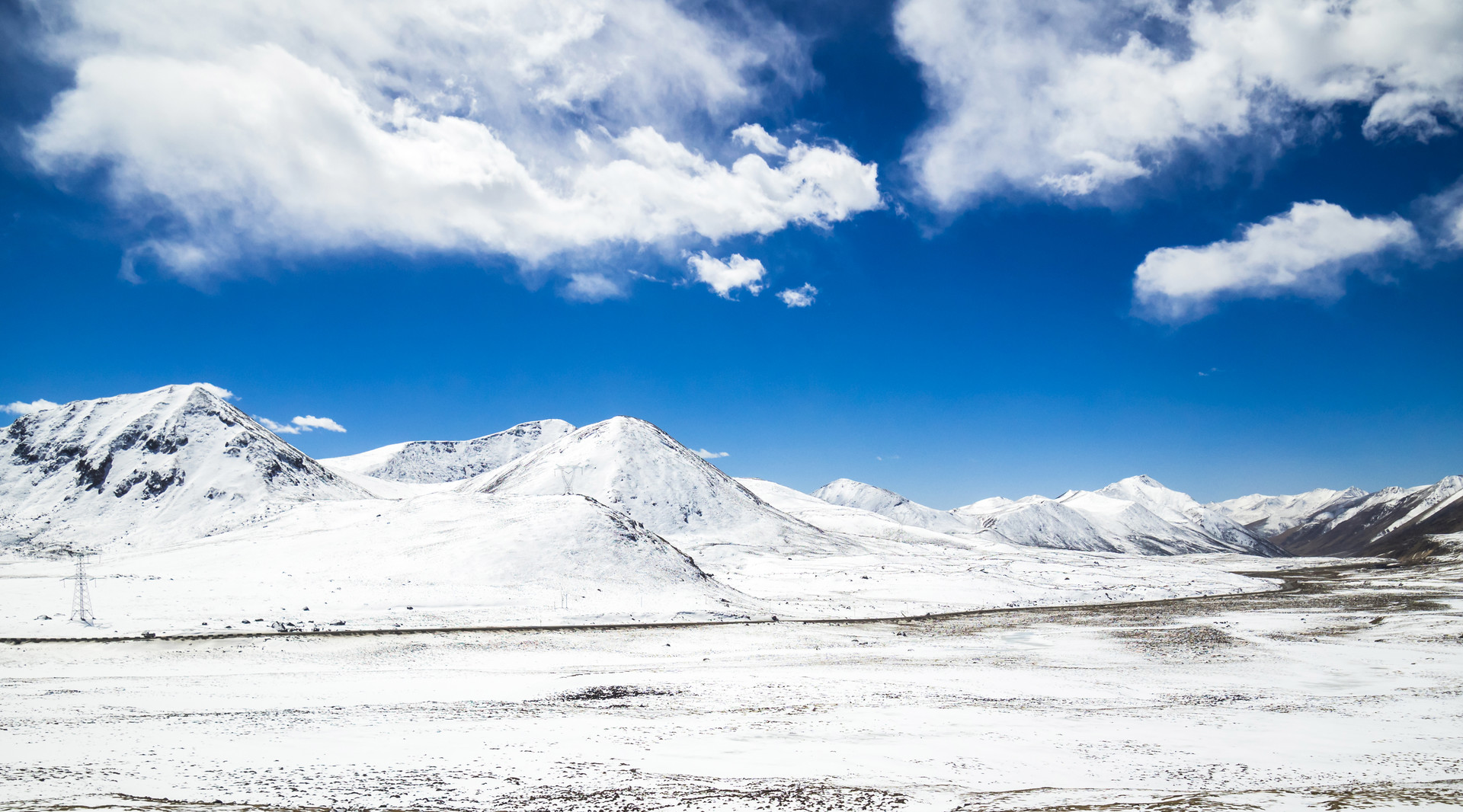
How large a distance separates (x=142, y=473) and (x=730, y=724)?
141 meters

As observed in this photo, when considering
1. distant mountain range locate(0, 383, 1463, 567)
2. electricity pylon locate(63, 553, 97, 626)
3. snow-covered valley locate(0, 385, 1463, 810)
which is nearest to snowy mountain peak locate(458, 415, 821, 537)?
distant mountain range locate(0, 383, 1463, 567)

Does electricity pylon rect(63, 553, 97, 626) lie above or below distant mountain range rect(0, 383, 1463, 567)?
below

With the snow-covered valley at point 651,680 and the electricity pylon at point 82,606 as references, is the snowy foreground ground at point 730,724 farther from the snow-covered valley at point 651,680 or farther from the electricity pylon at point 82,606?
the electricity pylon at point 82,606

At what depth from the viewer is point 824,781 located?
14594 mm

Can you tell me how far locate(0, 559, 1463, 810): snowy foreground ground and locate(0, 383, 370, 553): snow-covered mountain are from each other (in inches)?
3575

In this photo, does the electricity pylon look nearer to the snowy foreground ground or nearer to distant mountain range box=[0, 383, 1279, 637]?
distant mountain range box=[0, 383, 1279, 637]

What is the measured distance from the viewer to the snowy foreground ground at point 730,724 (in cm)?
1370

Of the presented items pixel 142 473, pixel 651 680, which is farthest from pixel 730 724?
pixel 142 473

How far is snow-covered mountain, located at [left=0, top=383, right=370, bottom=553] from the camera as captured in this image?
106500 millimetres

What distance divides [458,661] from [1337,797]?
3257cm

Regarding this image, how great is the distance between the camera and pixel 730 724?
2009cm

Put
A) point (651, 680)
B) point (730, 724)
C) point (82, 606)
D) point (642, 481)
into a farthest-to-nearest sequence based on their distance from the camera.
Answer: point (642, 481) < point (82, 606) < point (651, 680) < point (730, 724)

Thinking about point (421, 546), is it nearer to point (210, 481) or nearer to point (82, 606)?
point (82, 606)

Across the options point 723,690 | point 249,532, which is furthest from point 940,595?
point 249,532
